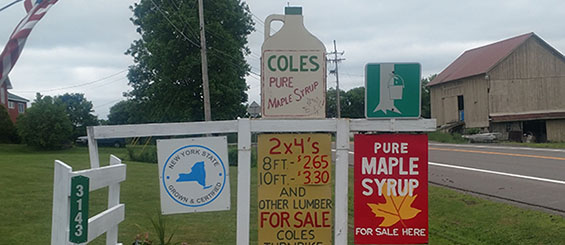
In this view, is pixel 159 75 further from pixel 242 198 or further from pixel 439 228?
pixel 242 198

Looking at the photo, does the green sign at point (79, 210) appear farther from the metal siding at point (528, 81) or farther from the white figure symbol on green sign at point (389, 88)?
the metal siding at point (528, 81)

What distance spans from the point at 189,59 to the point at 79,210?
2911 centimetres

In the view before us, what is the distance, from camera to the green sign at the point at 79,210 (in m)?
3.53

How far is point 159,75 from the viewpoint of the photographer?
33.1m

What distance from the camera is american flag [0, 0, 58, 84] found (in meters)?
2.33

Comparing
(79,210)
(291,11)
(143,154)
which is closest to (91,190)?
(79,210)

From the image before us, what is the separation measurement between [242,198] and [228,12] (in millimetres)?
29595

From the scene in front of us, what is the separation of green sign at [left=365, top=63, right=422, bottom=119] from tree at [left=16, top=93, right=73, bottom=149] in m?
34.6

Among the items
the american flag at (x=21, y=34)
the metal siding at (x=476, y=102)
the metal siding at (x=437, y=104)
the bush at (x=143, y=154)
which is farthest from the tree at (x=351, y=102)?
the american flag at (x=21, y=34)

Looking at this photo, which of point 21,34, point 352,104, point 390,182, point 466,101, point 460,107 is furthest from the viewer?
point 352,104

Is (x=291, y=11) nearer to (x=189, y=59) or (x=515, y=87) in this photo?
(x=189, y=59)

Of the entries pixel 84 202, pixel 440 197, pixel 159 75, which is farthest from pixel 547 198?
pixel 159 75

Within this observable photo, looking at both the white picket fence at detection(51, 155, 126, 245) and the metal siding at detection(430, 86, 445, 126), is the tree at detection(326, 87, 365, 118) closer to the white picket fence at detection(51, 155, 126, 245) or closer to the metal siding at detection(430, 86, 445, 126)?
the metal siding at detection(430, 86, 445, 126)

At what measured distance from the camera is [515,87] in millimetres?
39312
